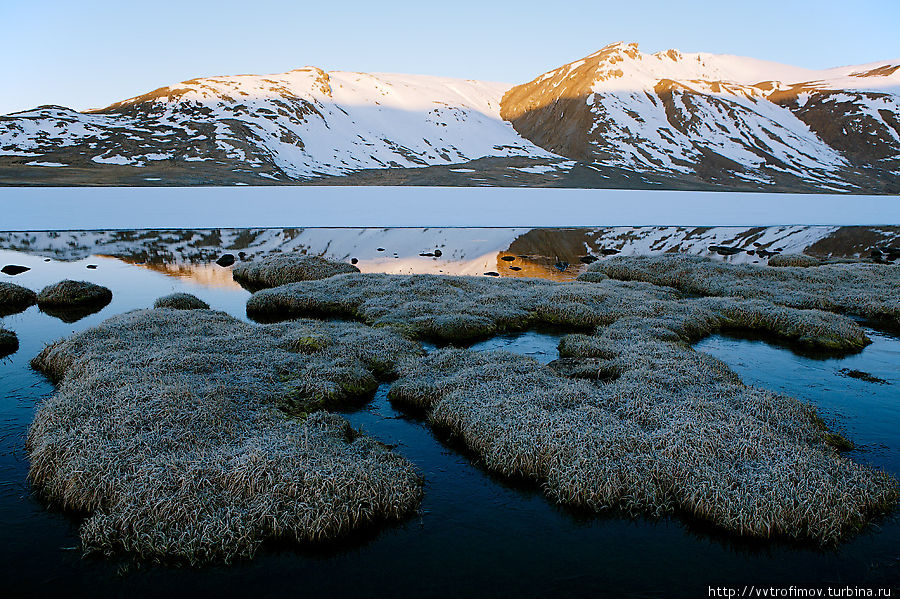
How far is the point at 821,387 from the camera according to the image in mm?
21578

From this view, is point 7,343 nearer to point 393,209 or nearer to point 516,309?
point 516,309

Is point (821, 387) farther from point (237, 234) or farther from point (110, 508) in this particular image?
point (237, 234)

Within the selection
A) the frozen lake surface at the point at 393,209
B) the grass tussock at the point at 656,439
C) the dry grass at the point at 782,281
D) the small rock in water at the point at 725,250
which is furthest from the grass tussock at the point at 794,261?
the grass tussock at the point at 656,439

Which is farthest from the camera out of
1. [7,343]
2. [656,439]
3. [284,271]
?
[284,271]

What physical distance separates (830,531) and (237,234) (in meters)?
70.8

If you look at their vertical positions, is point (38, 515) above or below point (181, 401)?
below

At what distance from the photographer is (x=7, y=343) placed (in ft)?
83.6

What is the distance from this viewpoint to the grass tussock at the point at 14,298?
32.8 meters

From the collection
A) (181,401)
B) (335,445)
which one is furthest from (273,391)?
(335,445)

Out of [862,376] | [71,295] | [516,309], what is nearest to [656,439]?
[862,376]

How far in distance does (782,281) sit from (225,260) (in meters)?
43.5

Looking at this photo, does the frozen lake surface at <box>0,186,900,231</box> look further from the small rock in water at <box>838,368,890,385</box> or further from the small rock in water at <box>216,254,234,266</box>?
the small rock in water at <box>838,368,890,385</box>

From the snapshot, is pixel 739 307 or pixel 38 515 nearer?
pixel 38 515

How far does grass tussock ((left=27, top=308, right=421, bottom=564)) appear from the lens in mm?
12125
